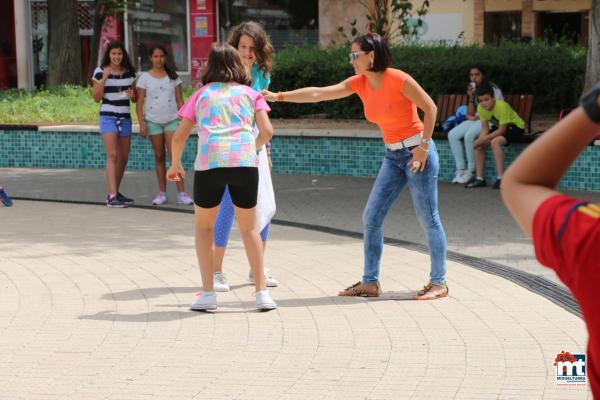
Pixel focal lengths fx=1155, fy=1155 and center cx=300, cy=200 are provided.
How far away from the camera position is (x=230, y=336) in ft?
20.7

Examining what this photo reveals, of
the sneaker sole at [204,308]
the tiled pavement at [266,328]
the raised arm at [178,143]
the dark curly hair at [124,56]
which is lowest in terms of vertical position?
the tiled pavement at [266,328]

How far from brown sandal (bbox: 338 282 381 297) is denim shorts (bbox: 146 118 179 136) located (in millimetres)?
5112

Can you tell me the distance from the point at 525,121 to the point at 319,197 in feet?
10.0

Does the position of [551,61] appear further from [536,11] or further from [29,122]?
[536,11]

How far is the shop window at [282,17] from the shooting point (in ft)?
100

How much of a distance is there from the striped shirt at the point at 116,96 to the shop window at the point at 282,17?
18.6m

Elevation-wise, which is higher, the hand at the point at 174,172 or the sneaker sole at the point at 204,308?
the hand at the point at 174,172

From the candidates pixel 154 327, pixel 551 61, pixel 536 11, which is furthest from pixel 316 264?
pixel 536 11

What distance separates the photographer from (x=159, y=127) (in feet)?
39.9

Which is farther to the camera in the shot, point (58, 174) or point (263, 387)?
point (58, 174)

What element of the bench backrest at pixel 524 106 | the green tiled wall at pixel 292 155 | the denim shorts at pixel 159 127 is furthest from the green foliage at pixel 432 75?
the denim shorts at pixel 159 127

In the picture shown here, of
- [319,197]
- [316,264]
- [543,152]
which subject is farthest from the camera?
[319,197]

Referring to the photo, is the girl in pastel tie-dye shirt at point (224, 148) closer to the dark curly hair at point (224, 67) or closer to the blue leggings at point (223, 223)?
the dark curly hair at point (224, 67)

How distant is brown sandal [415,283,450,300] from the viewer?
7.26 metres
